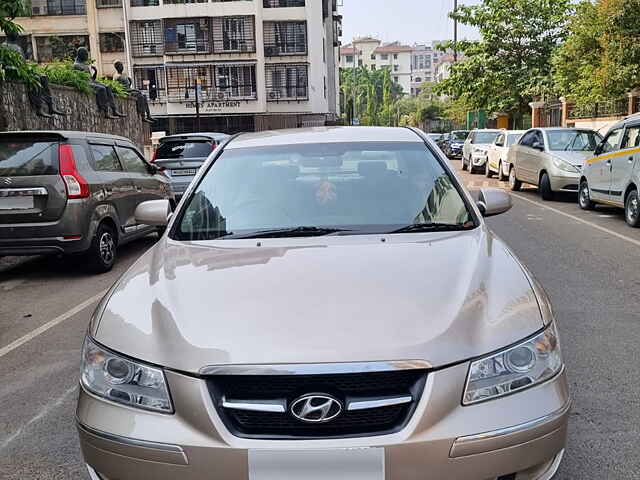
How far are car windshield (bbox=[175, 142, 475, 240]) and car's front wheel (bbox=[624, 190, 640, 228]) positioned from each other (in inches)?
300

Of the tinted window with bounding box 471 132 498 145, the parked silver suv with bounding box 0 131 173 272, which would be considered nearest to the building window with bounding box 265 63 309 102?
the tinted window with bounding box 471 132 498 145

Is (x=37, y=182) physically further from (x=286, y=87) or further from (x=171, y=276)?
(x=286, y=87)

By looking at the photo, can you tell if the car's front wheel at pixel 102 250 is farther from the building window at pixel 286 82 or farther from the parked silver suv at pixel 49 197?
the building window at pixel 286 82

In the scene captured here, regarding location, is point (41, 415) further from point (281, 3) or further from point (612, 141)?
point (281, 3)

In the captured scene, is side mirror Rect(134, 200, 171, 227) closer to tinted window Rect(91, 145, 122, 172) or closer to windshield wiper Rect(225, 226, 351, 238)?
windshield wiper Rect(225, 226, 351, 238)

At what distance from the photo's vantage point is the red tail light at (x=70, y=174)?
25.0 feet

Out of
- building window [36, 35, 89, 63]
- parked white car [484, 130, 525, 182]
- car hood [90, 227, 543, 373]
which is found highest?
building window [36, 35, 89, 63]

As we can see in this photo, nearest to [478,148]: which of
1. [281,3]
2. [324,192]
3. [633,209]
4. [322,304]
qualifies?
[633,209]

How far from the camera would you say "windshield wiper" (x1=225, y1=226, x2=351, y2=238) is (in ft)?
11.0

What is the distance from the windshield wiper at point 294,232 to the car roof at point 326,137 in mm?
894

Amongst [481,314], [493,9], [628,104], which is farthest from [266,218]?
[493,9]

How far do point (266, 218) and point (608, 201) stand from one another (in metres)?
9.62

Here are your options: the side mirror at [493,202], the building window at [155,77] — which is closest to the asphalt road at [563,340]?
the side mirror at [493,202]

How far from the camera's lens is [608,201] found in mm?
11586
